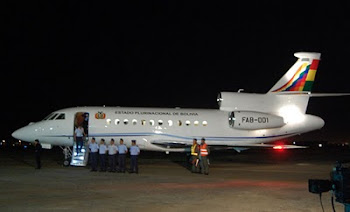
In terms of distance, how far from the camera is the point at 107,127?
23844 millimetres

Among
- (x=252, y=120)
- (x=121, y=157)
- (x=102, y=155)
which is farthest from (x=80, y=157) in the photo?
(x=252, y=120)

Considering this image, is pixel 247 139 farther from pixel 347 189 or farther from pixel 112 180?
pixel 347 189

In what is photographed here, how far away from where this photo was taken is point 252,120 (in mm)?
25188

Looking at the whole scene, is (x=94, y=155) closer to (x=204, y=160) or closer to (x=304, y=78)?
(x=204, y=160)

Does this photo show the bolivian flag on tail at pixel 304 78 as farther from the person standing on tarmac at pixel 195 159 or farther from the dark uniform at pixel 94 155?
the dark uniform at pixel 94 155

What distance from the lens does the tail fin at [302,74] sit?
2592 centimetres

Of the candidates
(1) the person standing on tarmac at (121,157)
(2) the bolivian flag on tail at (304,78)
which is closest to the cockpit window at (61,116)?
(1) the person standing on tarmac at (121,157)

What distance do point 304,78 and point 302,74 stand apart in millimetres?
260

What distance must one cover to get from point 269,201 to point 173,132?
13.8 meters

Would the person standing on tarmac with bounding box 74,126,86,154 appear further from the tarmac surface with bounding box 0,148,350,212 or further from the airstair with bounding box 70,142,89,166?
the tarmac surface with bounding box 0,148,350,212

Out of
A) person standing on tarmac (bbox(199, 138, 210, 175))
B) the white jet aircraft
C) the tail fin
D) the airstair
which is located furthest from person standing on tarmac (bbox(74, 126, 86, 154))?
the tail fin

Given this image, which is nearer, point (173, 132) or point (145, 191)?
point (145, 191)

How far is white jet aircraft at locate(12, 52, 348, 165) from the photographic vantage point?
927 inches

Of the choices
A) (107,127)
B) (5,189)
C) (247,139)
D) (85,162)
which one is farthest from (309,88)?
(5,189)
